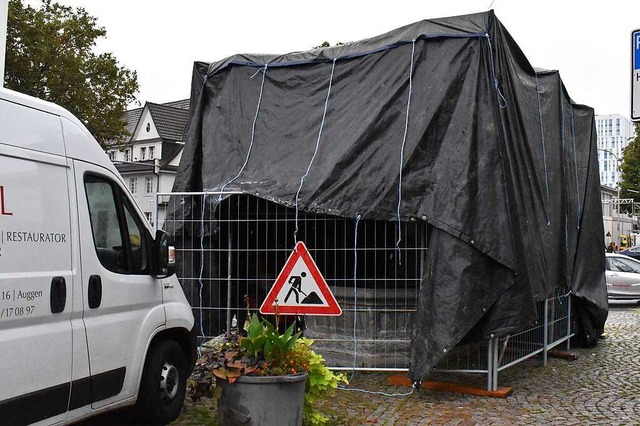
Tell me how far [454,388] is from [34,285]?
453 centimetres

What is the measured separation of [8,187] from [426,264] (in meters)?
4.16

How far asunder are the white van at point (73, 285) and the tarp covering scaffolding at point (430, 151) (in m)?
2.32

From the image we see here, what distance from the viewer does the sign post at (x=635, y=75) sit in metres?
6.66

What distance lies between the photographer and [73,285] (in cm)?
519

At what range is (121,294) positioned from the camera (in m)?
5.78

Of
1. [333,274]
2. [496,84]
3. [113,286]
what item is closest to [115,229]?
[113,286]

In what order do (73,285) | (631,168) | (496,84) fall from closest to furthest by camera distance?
(73,285)
(496,84)
(631,168)

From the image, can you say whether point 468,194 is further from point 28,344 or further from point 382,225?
point 28,344

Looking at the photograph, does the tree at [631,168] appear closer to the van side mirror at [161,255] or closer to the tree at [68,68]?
the tree at [68,68]

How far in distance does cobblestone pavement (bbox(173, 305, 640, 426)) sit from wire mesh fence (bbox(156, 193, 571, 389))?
0.31 m

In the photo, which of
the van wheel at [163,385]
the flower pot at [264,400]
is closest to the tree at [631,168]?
the van wheel at [163,385]

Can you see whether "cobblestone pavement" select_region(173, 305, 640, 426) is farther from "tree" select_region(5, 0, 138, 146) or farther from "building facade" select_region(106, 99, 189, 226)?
"building facade" select_region(106, 99, 189, 226)

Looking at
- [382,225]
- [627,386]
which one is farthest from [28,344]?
[627,386]

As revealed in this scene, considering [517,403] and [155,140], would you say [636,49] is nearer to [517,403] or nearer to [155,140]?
[517,403]
